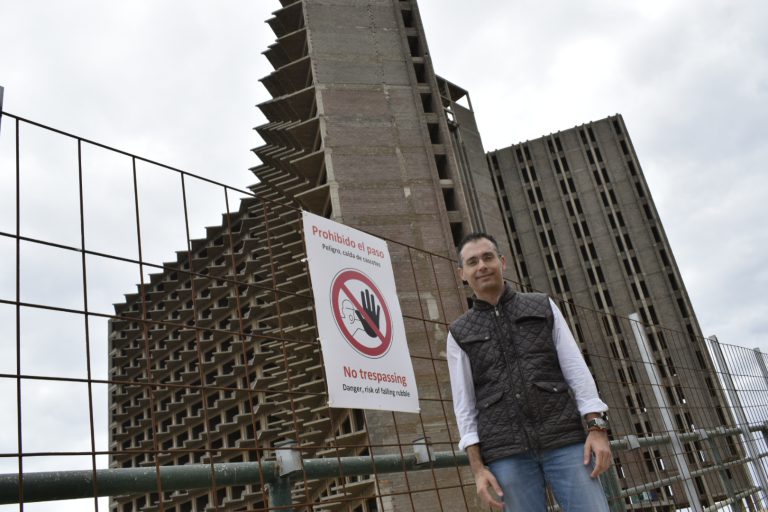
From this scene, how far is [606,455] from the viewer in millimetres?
2609

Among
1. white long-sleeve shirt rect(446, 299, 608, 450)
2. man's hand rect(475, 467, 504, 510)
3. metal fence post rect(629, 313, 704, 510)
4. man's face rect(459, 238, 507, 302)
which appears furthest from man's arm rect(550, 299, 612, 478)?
metal fence post rect(629, 313, 704, 510)

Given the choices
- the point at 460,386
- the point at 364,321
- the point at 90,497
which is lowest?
the point at 90,497

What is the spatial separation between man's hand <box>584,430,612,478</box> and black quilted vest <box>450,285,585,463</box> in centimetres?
7

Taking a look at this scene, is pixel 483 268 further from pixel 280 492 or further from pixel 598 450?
pixel 280 492

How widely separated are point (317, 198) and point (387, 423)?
33.9ft

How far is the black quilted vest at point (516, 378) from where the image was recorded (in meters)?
2.74

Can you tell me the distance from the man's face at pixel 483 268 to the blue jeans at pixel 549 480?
69 cm

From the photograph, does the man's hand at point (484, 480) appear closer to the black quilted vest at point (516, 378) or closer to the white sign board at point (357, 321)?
the black quilted vest at point (516, 378)

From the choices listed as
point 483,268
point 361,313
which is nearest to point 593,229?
point 361,313

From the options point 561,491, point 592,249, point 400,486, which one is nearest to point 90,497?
point 561,491

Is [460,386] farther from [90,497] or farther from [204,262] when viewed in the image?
[204,262]

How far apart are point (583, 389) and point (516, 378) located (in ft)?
0.86

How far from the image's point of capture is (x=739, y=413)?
8469 millimetres

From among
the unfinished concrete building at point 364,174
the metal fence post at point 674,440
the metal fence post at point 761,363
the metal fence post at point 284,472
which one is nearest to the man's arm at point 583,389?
the metal fence post at point 284,472
